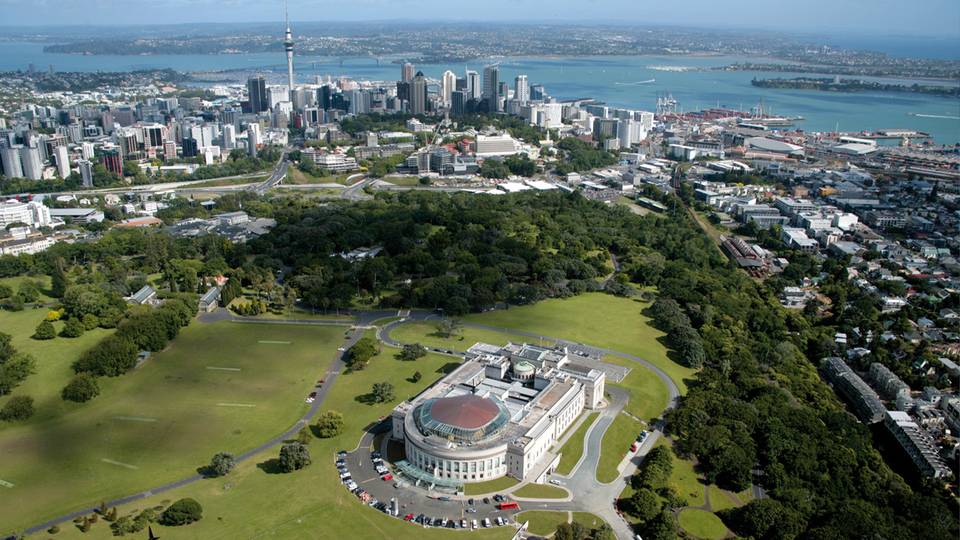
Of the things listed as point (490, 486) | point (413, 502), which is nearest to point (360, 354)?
point (413, 502)

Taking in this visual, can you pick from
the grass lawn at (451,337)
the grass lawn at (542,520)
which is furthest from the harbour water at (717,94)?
the grass lawn at (542,520)

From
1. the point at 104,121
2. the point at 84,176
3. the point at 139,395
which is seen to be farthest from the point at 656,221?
the point at 104,121

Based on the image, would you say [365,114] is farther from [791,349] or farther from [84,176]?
[791,349]

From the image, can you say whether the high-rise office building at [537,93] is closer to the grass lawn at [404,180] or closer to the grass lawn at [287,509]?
the grass lawn at [404,180]

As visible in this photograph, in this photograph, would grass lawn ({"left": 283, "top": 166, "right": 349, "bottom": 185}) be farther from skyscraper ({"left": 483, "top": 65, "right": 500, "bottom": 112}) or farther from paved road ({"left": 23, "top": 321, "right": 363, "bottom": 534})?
paved road ({"left": 23, "top": 321, "right": 363, "bottom": 534})

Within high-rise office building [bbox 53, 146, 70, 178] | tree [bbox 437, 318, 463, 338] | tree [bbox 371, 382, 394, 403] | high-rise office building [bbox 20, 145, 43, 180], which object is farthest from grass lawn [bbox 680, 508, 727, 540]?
high-rise office building [bbox 20, 145, 43, 180]

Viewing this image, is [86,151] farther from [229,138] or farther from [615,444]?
[615,444]

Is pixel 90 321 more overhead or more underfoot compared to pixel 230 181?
more underfoot
